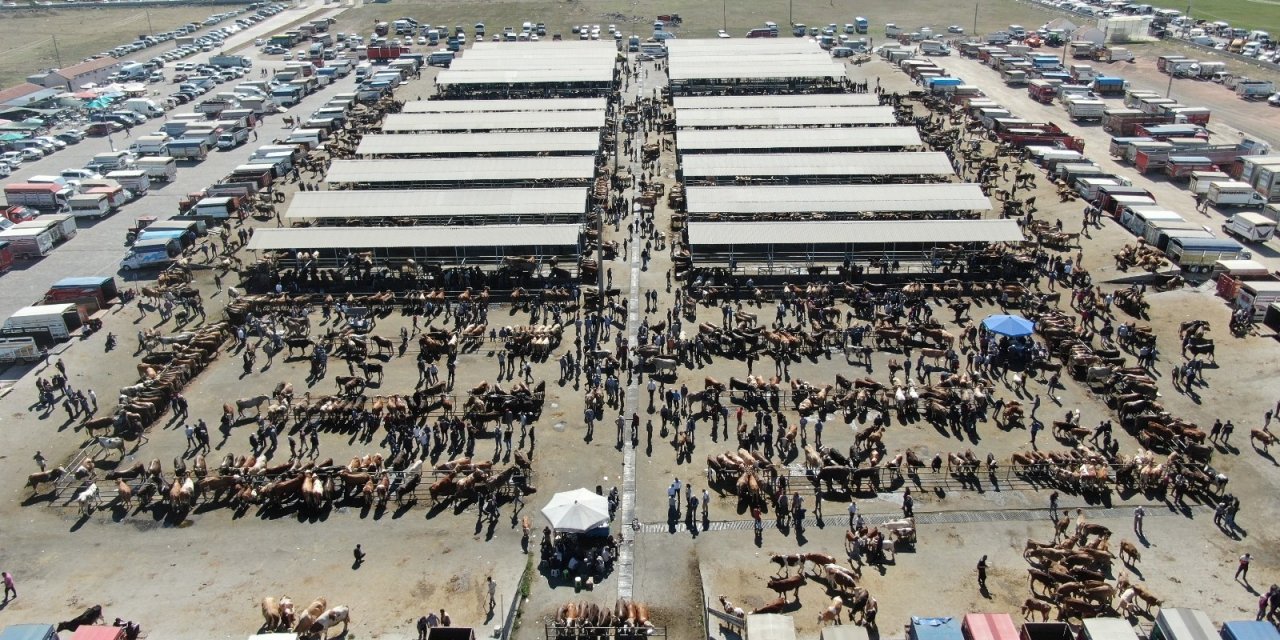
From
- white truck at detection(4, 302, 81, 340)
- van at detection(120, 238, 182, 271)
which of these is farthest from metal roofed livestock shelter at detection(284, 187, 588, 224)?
white truck at detection(4, 302, 81, 340)

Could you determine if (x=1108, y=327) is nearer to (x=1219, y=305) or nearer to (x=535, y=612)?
(x=1219, y=305)

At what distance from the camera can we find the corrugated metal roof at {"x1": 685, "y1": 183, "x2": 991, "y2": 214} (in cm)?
6306

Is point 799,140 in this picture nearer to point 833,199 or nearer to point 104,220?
point 833,199

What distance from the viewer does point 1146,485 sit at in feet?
119

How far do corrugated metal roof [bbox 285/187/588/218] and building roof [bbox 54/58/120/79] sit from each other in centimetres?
8953

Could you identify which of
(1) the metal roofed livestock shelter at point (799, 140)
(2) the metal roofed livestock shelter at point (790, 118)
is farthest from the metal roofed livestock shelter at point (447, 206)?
(2) the metal roofed livestock shelter at point (790, 118)

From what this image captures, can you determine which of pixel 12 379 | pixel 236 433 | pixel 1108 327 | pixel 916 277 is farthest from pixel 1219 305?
pixel 12 379

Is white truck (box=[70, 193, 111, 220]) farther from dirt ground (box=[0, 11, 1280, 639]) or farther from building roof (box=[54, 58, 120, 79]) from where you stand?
building roof (box=[54, 58, 120, 79])


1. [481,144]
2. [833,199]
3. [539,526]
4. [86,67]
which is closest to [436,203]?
[481,144]

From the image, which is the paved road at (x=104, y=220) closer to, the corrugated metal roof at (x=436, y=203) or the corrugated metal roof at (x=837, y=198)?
the corrugated metal roof at (x=436, y=203)

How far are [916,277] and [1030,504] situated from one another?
81.1ft

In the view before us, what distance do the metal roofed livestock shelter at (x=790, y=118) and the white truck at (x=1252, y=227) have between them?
3092cm

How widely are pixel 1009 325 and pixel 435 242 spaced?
38.5 m

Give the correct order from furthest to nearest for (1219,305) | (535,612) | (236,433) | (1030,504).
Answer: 1. (1219,305)
2. (236,433)
3. (1030,504)
4. (535,612)
